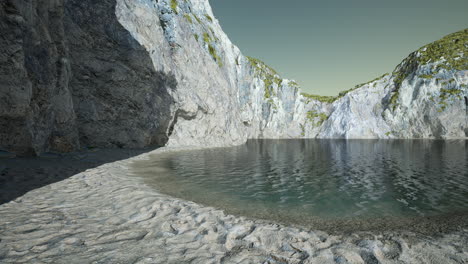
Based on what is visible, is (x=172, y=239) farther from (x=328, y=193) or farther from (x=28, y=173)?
(x=28, y=173)

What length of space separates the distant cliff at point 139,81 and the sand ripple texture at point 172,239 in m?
10.5

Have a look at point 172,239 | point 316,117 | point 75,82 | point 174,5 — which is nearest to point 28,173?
point 172,239

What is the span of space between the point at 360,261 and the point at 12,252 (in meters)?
8.25

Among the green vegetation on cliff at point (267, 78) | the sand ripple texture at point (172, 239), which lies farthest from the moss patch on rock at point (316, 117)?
the sand ripple texture at point (172, 239)

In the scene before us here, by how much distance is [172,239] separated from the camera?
6.56 metres

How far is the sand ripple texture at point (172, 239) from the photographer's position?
5.59 metres

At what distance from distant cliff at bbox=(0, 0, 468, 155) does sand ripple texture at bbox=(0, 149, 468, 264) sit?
1050cm

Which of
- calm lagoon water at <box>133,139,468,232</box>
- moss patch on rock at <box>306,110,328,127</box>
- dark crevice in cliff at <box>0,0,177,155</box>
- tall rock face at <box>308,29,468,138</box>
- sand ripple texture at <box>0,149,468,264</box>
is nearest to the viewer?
sand ripple texture at <box>0,149,468,264</box>

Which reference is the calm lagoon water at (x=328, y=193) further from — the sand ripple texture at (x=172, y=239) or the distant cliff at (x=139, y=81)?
the distant cliff at (x=139, y=81)

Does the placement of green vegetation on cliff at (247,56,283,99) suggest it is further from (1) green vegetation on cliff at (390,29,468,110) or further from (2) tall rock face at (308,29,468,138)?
(1) green vegetation on cliff at (390,29,468,110)

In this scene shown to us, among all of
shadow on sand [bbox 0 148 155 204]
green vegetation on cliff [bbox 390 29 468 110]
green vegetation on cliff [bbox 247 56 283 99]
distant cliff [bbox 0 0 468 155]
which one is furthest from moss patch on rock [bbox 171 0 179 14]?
green vegetation on cliff [bbox 390 29 468 110]

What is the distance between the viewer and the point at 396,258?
6004mm

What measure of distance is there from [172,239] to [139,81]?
28572mm

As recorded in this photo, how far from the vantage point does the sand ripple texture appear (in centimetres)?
559
